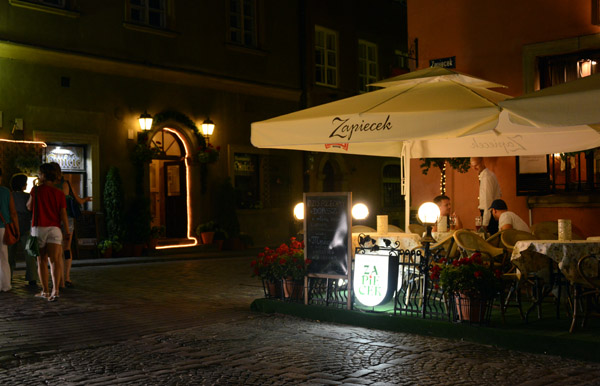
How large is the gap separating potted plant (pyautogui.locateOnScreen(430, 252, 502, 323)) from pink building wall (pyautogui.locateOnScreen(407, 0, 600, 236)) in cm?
409

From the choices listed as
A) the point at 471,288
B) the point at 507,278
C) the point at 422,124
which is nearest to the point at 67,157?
the point at 422,124

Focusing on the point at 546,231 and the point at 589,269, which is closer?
the point at 589,269

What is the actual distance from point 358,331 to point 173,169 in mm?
13663

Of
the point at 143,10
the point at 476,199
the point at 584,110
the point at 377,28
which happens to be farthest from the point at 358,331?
the point at 377,28

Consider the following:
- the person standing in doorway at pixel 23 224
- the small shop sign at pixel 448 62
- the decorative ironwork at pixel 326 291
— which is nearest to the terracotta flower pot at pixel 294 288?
the decorative ironwork at pixel 326 291

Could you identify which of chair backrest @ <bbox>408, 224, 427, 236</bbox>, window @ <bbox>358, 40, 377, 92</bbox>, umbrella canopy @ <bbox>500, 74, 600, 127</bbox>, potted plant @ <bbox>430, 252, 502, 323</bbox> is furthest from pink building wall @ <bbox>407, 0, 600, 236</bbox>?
window @ <bbox>358, 40, 377, 92</bbox>

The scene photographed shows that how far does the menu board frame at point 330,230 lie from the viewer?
8.41 m

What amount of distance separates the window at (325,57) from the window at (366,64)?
137cm

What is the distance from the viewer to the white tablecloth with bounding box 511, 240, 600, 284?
294 inches

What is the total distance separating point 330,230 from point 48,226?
4042 mm

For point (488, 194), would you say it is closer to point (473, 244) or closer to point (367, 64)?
point (473, 244)

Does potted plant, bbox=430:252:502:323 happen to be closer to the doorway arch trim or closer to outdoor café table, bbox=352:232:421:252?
outdoor café table, bbox=352:232:421:252

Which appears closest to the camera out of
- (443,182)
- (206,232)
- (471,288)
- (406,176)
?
(471,288)

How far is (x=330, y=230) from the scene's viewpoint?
28.2 ft
